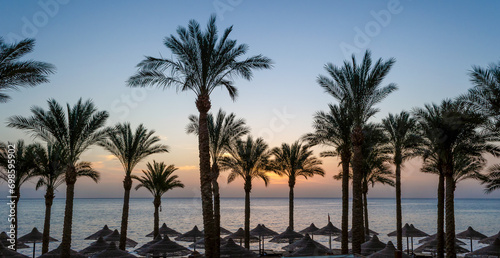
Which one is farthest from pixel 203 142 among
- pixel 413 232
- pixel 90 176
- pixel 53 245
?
pixel 53 245

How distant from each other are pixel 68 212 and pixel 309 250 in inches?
553

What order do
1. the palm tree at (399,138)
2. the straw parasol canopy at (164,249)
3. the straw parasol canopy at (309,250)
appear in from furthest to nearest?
the palm tree at (399,138), the straw parasol canopy at (164,249), the straw parasol canopy at (309,250)

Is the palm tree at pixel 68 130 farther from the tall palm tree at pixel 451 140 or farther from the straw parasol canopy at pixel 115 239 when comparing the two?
the tall palm tree at pixel 451 140

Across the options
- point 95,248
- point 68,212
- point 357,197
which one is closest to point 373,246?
point 357,197

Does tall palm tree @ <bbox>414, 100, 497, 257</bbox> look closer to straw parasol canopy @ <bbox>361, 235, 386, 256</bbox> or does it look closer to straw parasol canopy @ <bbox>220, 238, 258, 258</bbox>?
straw parasol canopy @ <bbox>361, 235, 386, 256</bbox>

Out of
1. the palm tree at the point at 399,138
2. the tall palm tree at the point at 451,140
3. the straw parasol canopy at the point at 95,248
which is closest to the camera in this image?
the tall palm tree at the point at 451,140

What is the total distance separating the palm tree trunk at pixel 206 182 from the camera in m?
17.6

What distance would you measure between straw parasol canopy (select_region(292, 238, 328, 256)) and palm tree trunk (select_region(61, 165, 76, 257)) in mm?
12786

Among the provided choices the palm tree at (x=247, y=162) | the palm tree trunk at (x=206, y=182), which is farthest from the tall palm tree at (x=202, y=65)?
the palm tree at (x=247, y=162)

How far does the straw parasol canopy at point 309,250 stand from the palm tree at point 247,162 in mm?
7957

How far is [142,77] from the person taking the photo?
63.8 feet

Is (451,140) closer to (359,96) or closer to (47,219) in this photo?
(359,96)

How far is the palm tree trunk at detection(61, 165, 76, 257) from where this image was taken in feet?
68.7

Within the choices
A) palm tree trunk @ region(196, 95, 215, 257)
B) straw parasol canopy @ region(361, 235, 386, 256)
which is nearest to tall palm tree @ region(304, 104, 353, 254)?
straw parasol canopy @ region(361, 235, 386, 256)
